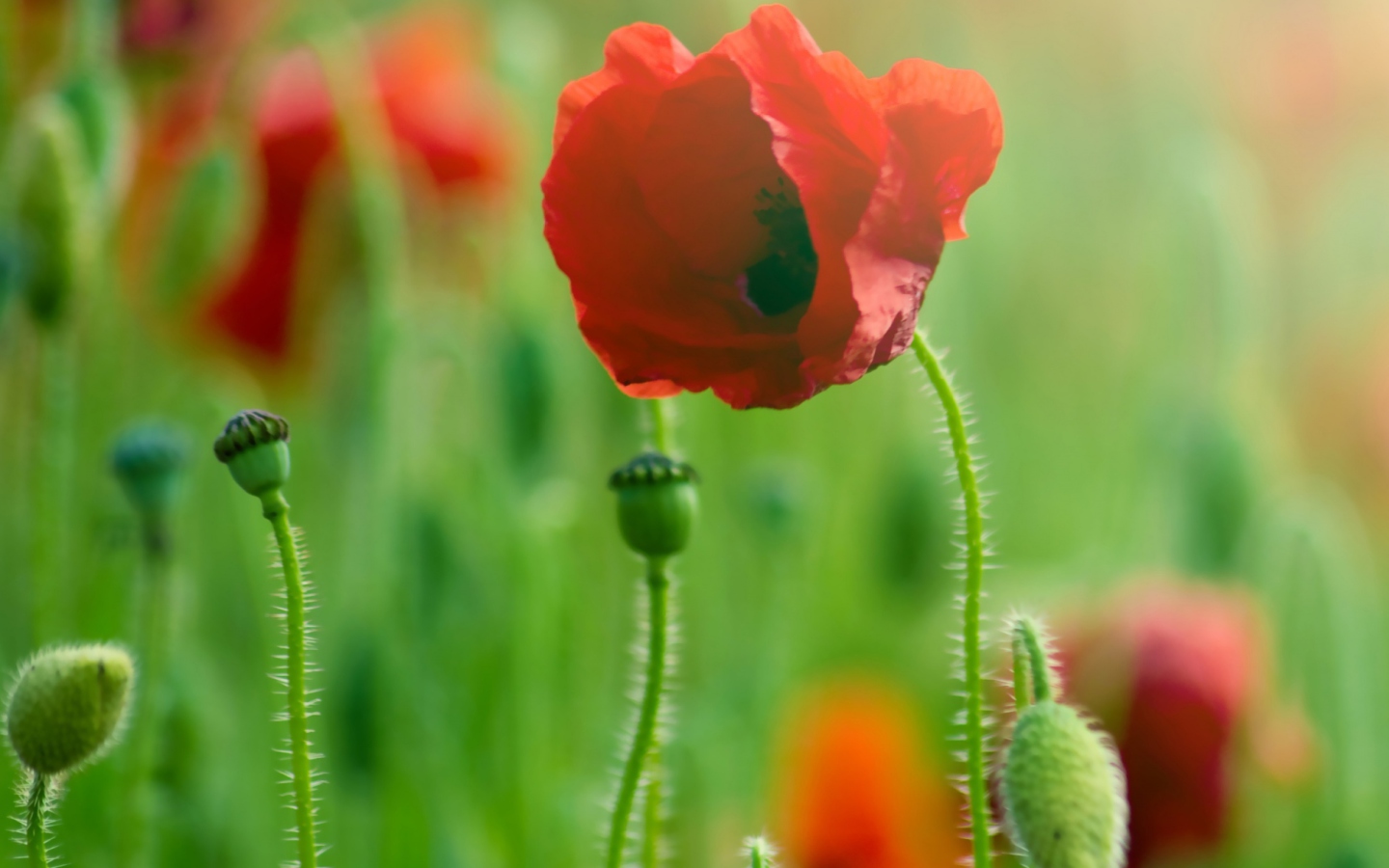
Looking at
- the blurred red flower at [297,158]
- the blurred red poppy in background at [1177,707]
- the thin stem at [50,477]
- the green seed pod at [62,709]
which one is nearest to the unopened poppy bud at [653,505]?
the green seed pod at [62,709]

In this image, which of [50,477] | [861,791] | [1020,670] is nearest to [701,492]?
[861,791]

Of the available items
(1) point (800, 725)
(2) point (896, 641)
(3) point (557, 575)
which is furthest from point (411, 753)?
(2) point (896, 641)

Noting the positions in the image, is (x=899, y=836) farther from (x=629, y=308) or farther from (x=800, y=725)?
(x=629, y=308)

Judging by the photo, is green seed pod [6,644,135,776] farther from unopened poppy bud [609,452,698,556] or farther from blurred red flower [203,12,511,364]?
blurred red flower [203,12,511,364]

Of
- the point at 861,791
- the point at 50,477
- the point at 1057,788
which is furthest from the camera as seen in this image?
the point at 861,791

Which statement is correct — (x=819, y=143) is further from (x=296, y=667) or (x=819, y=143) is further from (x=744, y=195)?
(x=296, y=667)

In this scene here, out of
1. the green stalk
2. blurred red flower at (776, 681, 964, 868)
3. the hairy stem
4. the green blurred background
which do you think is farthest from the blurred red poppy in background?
the hairy stem
